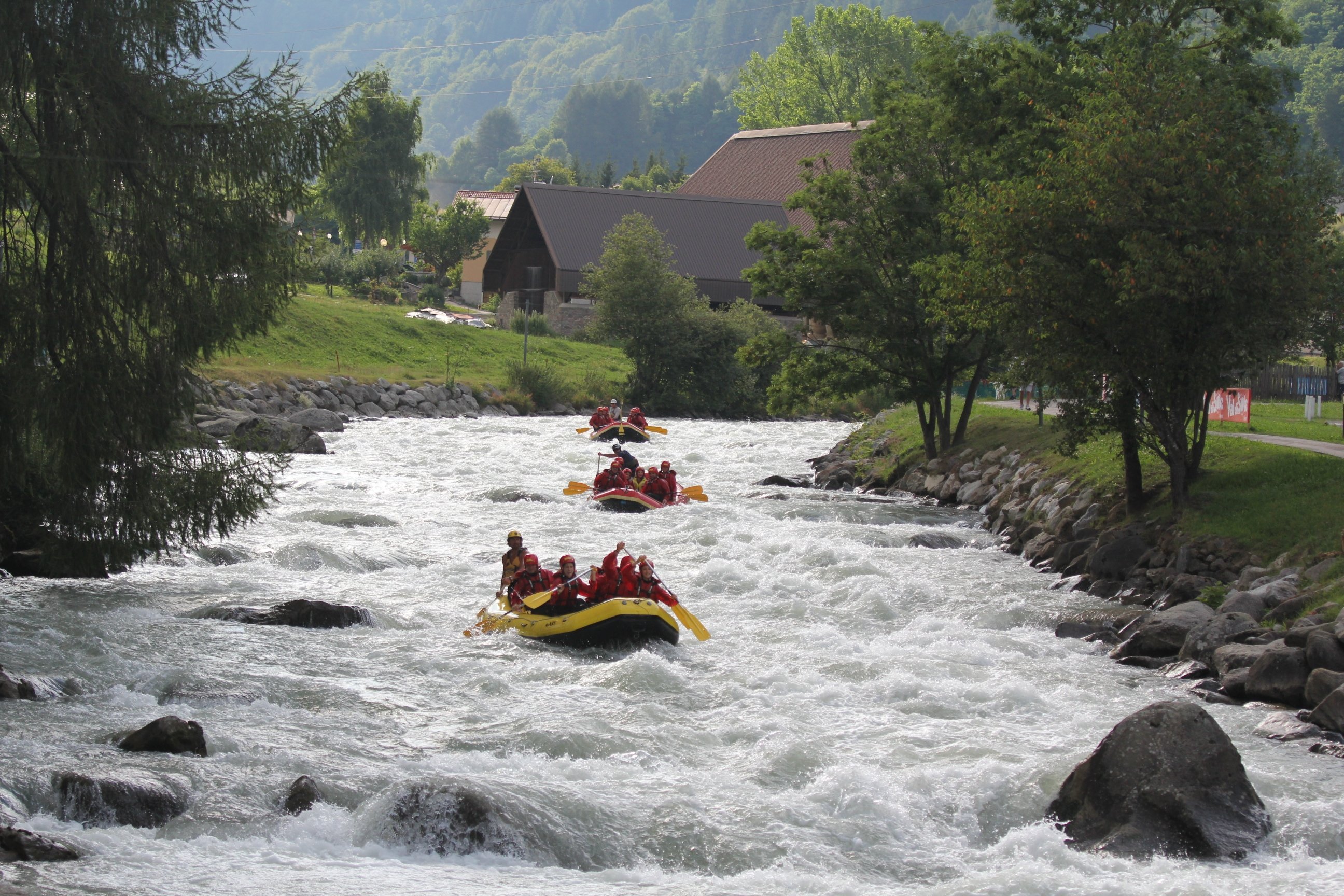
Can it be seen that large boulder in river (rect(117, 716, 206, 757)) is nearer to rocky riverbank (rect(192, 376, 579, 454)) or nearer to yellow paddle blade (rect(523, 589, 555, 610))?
yellow paddle blade (rect(523, 589, 555, 610))

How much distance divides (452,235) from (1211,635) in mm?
63981

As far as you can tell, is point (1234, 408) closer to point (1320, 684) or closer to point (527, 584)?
point (1320, 684)

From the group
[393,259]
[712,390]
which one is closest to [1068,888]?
[712,390]

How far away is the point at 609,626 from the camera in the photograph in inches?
523

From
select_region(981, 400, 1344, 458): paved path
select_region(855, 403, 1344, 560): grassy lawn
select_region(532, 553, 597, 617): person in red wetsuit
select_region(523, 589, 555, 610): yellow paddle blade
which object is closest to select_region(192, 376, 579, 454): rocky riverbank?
select_region(532, 553, 597, 617): person in red wetsuit

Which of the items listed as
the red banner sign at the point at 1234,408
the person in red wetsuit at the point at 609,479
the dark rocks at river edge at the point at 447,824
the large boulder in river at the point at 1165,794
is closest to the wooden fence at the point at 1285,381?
the red banner sign at the point at 1234,408

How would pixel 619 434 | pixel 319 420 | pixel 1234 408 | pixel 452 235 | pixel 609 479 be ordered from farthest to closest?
pixel 452 235
pixel 319 420
pixel 619 434
pixel 1234 408
pixel 609 479

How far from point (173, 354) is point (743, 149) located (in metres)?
Result: 62.9

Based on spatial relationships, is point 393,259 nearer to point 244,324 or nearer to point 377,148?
point 377,148

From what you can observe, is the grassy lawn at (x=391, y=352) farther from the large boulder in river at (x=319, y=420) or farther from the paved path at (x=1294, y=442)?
the paved path at (x=1294, y=442)

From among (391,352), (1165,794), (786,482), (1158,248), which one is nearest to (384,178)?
(391,352)

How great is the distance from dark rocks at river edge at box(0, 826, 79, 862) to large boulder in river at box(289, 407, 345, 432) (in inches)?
1092

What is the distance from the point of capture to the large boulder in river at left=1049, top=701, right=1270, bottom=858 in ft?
28.1

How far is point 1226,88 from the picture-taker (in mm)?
18344
